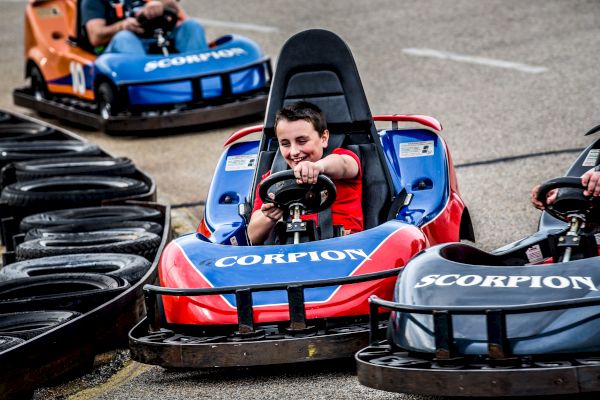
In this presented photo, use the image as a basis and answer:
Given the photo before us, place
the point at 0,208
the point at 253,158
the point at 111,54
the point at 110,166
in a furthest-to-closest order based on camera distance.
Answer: the point at 111,54
the point at 110,166
the point at 0,208
the point at 253,158

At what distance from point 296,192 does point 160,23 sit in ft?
20.1

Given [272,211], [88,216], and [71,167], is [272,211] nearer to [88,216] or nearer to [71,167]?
[88,216]

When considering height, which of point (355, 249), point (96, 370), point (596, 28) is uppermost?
point (596, 28)

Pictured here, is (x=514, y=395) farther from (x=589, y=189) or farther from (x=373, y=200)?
(x=373, y=200)

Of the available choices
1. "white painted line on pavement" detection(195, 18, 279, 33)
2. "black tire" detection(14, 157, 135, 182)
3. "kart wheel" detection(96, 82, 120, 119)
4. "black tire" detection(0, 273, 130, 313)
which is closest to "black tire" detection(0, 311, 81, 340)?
"black tire" detection(0, 273, 130, 313)

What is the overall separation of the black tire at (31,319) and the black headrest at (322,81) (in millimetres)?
1292

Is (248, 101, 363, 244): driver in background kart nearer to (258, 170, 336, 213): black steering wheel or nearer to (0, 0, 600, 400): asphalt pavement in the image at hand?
(258, 170, 336, 213): black steering wheel

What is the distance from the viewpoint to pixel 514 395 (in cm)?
373

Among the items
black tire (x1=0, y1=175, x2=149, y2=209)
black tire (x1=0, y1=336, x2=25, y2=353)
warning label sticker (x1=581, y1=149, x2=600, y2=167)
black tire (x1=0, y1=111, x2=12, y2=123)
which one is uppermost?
black tire (x1=0, y1=111, x2=12, y2=123)

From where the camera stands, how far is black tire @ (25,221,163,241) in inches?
268

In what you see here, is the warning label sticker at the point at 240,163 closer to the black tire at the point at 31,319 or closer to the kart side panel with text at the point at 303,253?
the kart side panel with text at the point at 303,253

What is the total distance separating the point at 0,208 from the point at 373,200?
114 inches

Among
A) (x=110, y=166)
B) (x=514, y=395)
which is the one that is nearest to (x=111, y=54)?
(x=110, y=166)

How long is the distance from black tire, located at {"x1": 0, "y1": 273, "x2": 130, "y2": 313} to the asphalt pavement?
16.4 inches
